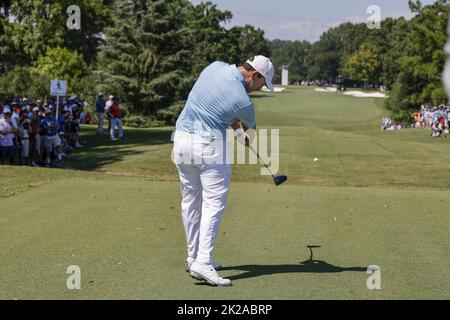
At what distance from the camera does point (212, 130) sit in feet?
22.7

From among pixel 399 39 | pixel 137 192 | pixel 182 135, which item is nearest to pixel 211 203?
pixel 182 135

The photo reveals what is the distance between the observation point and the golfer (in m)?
6.80

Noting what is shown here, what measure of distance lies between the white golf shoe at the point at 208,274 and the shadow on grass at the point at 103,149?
1575 cm

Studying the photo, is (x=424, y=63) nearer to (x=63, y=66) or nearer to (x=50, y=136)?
(x=63, y=66)

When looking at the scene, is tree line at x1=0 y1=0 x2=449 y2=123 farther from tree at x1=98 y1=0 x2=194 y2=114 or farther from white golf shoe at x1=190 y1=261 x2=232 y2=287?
white golf shoe at x1=190 y1=261 x2=232 y2=287

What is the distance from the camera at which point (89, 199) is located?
12.4 m

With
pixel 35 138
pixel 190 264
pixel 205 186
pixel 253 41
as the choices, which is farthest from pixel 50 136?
pixel 253 41

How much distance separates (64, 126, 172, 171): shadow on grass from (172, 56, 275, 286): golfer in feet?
51.1

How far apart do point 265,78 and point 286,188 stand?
8459mm

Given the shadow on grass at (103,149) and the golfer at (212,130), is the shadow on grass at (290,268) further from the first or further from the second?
the shadow on grass at (103,149)

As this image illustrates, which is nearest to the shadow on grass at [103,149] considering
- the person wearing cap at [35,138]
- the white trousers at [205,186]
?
the person wearing cap at [35,138]

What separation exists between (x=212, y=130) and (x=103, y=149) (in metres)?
21.0

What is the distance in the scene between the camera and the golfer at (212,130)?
6.80 m

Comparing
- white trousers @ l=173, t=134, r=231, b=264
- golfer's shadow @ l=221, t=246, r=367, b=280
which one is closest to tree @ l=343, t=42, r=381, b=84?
golfer's shadow @ l=221, t=246, r=367, b=280
